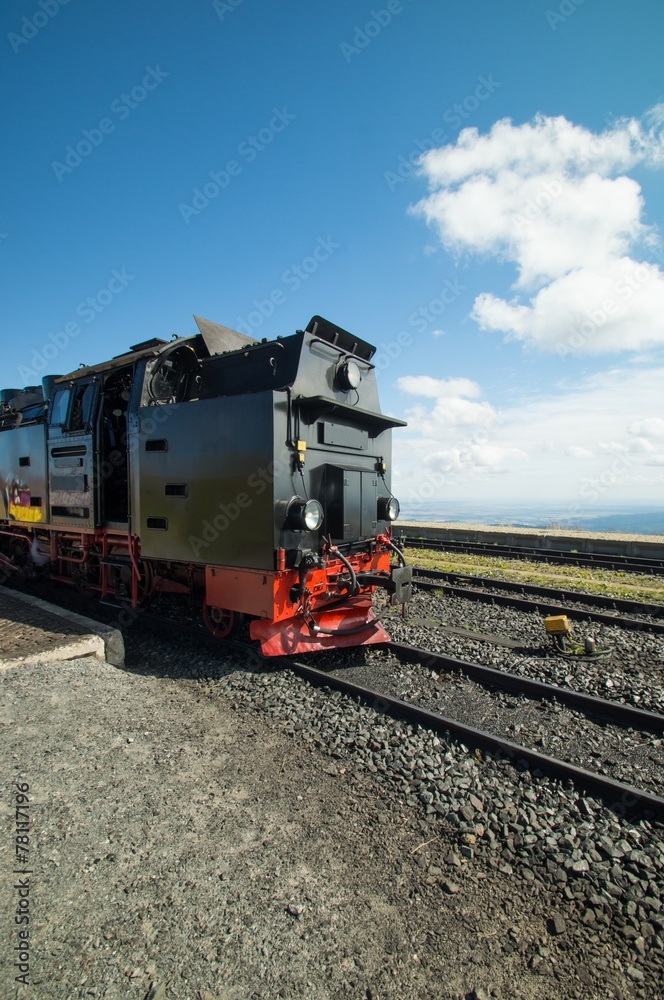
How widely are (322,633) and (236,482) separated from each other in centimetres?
202

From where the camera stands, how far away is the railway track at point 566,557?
40.3 feet

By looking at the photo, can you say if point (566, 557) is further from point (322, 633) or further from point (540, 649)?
point (322, 633)

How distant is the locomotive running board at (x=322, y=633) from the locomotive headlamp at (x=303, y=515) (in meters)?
1.13

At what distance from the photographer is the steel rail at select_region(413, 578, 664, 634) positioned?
7262mm

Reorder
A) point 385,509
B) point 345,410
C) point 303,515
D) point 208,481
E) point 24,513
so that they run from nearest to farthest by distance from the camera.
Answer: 1. point 303,515
2. point 208,481
3. point 345,410
4. point 385,509
5. point 24,513

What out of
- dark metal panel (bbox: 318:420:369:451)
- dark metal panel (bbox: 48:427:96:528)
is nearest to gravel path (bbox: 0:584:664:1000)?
dark metal panel (bbox: 318:420:369:451)

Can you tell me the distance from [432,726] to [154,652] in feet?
12.1

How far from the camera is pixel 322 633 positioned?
18.5 feet

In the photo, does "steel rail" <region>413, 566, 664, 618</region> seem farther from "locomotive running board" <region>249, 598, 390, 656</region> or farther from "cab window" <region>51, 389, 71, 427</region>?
"cab window" <region>51, 389, 71, 427</region>

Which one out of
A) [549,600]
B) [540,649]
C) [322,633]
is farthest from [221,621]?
[549,600]

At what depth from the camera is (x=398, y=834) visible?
3090mm

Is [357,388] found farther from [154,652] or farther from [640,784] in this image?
[640,784]

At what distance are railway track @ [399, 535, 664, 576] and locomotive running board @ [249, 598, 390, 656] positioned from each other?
458cm

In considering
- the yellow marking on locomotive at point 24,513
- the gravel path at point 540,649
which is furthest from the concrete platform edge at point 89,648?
the gravel path at point 540,649
